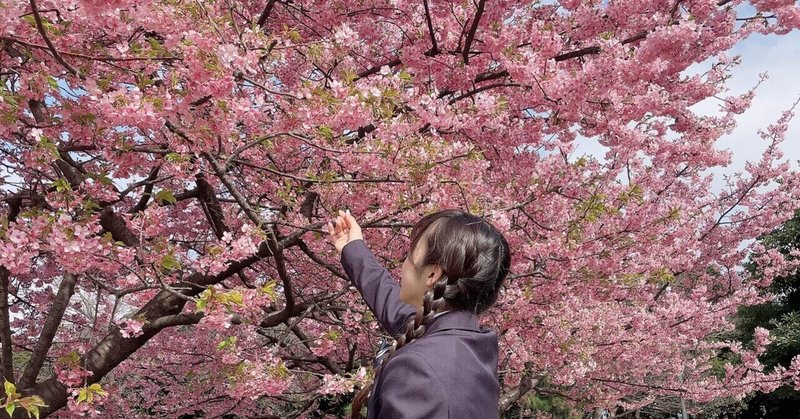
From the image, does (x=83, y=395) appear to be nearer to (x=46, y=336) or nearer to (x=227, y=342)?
(x=227, y=342)

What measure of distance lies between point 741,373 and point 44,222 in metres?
13.5

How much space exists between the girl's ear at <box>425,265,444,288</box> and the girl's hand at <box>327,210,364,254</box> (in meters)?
0.63

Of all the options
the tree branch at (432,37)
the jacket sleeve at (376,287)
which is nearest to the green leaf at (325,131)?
the jacket sleeve at (376,287)

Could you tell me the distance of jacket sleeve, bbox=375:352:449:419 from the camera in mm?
1155

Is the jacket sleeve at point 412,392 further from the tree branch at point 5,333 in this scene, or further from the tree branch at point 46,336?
the tree branch at point 5,333

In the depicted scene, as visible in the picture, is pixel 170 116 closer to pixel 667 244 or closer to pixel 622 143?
pixel 622 143

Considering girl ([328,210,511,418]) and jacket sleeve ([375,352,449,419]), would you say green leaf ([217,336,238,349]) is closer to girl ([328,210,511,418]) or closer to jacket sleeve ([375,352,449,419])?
girl ([328,210,511,418])

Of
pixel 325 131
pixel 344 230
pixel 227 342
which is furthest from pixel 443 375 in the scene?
pixel 227 342

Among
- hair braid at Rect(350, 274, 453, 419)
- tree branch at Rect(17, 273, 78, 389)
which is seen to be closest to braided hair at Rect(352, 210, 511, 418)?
hair braid at Rect(350, 274, 453, 419)

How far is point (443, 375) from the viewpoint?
1212mm

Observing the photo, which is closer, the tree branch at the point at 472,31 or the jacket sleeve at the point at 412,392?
the jacket sleeve at the point at 412,392

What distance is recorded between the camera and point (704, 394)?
1094 cm

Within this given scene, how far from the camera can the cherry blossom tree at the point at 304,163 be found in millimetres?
2965

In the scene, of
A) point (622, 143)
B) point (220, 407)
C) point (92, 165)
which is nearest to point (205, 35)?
point (92, 165)
